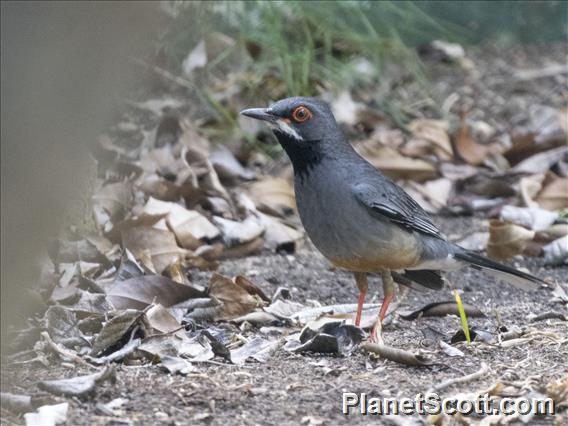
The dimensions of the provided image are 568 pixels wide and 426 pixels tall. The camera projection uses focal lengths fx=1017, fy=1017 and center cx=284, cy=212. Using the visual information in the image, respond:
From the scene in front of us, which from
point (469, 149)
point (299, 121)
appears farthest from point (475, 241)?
point (299, 121)

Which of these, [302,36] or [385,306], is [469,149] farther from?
[385,306]

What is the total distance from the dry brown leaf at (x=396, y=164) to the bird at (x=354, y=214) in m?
2.35

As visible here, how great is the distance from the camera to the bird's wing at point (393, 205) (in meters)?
5.45

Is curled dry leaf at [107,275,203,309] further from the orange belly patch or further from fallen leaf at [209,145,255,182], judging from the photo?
fallen leaf at [209,145,255,182]

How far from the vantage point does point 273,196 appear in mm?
7695

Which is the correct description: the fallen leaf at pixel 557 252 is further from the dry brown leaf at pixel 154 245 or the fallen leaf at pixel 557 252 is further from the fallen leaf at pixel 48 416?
the fallen leaf at pixel 48 416

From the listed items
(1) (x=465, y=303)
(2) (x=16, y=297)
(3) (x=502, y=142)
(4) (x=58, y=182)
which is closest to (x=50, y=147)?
(4) (x=58, y=182)

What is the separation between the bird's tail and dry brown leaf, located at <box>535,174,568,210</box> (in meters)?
2.04

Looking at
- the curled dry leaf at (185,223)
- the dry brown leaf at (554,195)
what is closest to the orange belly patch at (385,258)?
the curled dry leaf at (185,223)

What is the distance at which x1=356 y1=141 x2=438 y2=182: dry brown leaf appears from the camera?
8.10 meters

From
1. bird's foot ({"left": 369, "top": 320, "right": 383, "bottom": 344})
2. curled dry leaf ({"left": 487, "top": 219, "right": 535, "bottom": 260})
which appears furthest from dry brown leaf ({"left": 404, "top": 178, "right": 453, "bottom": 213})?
bird's foot ({"left": 369, "top": 320, "right": 383, "bottom": 344})

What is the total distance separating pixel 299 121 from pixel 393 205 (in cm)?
69

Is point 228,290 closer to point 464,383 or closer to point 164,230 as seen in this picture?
point 164,230

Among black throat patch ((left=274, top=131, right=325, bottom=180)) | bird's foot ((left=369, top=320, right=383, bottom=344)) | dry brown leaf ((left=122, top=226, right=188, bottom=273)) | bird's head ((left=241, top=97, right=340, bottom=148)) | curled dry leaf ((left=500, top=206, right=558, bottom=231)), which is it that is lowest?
bird's foot ((left=369, top=320, right=383, bottom=344))
